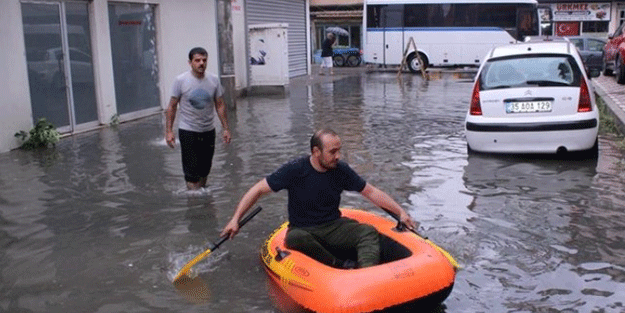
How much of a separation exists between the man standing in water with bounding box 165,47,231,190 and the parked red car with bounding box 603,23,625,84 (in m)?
13.8

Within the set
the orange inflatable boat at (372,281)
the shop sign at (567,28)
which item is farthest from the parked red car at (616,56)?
the shop sign at (567,28)

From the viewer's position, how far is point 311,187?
5.09m

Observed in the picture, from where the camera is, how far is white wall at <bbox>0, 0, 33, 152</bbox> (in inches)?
424

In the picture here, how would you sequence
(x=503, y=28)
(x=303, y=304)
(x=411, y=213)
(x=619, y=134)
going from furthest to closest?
(x=503, y=28), (x=619, y=134), (x=411, y=213), (x=303, y=304)

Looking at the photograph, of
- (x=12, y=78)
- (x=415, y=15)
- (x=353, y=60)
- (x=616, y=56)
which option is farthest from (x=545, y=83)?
(x=353, y=60)

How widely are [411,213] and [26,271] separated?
352cm

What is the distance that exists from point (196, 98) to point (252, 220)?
1.55m

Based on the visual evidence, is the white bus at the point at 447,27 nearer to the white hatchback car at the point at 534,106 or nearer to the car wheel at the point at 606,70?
the car wheel at the point at 606,70

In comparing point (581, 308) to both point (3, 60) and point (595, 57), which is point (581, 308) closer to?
point (3, 60)

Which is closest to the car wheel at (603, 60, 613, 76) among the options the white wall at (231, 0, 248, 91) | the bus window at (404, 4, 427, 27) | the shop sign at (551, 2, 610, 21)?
the bus window at (404, 4, 427, 27)

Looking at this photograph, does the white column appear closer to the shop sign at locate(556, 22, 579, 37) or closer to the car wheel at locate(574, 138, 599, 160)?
the car wheel at locate(574, 138, 599, 160)

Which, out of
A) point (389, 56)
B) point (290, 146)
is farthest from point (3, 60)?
point (389, 56)

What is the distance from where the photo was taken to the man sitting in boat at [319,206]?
4.99 metres

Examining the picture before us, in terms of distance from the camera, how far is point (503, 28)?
29.4 metres
